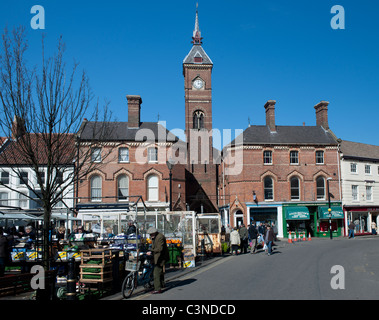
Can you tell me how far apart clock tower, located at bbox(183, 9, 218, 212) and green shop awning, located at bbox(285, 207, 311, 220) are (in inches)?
357

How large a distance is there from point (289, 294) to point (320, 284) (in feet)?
5.97

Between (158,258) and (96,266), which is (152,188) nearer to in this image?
(158,258)

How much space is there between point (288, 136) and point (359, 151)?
25.5 ft

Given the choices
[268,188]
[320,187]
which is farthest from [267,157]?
[320,187]

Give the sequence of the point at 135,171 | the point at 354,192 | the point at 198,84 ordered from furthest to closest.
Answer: the point at 198,84
the point at 354,192
the point at 135,171

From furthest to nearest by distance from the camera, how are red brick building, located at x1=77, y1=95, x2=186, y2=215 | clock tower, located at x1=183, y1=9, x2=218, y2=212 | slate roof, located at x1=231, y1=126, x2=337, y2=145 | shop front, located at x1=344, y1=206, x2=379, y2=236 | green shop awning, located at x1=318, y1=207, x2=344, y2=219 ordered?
clock tower, located at x1=183, y1=9, x2=218, y2=212 → slate roof, located at x1=231, y1=126, x2=337, y2=145 → shop front, located at x1=344, y1=206, x2=379, y2=236 → green shop awning, located at x1=318, y1=207, x2=344, y2=219 → red brick building, located at x1=77, y1=95, x2=186, y2=215

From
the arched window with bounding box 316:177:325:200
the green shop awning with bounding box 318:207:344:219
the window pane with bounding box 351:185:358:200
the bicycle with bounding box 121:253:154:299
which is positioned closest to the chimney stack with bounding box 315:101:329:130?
the arched window with bounding box 316:177:325:200

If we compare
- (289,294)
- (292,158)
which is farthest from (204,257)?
(292,158)

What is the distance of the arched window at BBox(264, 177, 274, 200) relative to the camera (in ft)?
116

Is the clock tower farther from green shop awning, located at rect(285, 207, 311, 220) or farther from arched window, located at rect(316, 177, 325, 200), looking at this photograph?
arched window, located at rect(316, 177, 325, 200)

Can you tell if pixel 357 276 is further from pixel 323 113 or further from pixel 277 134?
pixel 323 113

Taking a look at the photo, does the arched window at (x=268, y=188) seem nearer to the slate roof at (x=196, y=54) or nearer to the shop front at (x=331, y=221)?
the shop front at (x=331, y=221)

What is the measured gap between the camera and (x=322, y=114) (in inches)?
1528
